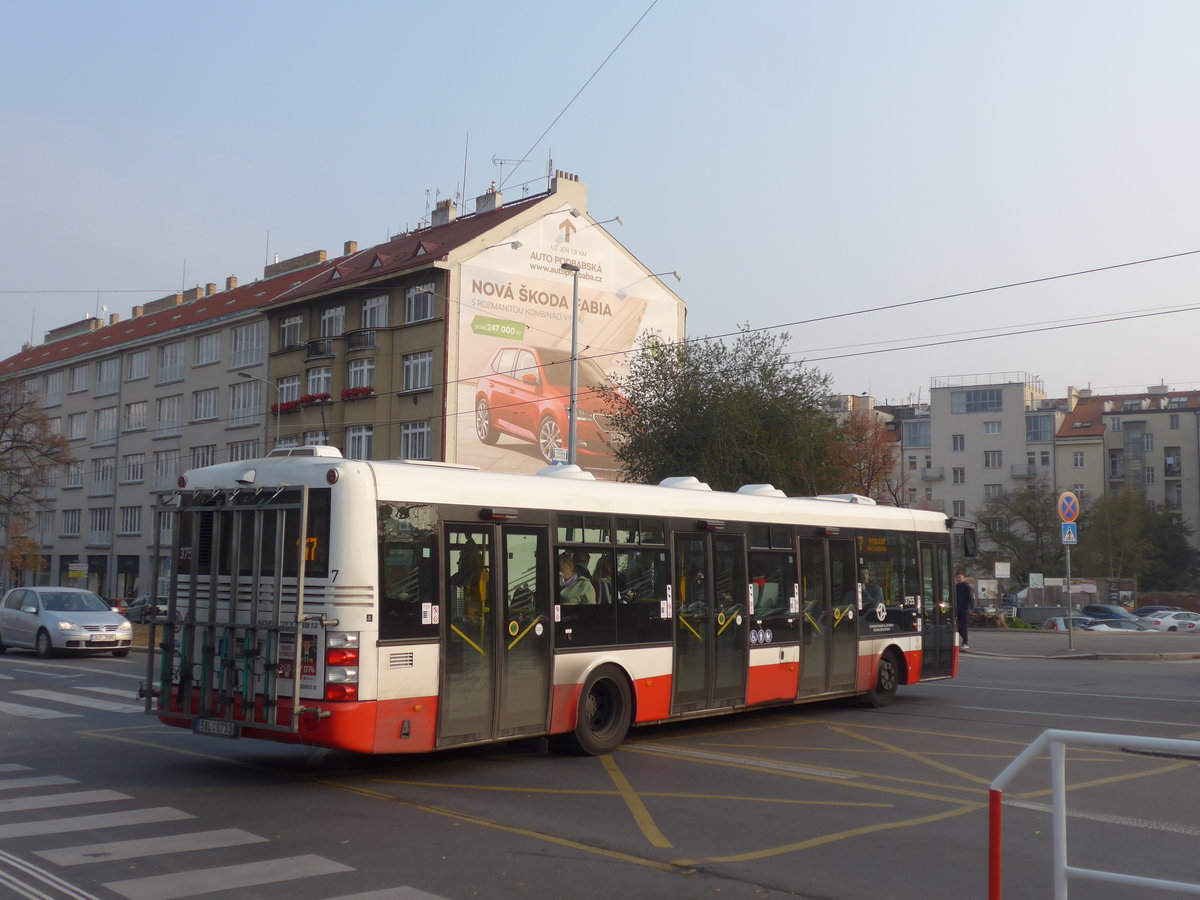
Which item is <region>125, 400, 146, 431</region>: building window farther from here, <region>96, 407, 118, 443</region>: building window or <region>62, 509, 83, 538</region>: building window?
<region>62, 509, 83, 538</region>: building window

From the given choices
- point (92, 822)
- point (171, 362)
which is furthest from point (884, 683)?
point (171, 362)

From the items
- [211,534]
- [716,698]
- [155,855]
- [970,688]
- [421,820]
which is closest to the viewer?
[155,855]

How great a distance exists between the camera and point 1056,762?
535 centimetres

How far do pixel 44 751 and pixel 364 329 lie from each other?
128ft

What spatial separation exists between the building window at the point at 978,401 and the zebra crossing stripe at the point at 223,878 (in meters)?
94.2

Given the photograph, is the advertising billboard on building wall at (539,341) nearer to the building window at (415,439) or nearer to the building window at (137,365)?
the building window at (415,439)

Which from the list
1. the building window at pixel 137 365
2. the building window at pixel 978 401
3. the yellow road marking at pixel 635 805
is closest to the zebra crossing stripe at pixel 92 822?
the yellow road marking at pixel 635 805

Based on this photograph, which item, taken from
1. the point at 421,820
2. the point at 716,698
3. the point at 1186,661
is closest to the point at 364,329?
the point at 1186,661

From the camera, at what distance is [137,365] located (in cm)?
6844

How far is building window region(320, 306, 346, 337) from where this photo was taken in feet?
171

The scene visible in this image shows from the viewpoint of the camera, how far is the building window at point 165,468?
63.3 meters

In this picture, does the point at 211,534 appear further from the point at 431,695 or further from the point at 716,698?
the point at 716,698

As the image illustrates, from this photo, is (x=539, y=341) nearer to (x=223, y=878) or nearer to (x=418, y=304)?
(x=418, y=304)

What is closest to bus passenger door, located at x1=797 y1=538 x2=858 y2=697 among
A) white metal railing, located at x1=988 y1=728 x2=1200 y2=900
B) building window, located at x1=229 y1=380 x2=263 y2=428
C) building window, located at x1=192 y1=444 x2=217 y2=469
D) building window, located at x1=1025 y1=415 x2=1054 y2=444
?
white metal railing, located at x1=988 y1=728 x2=1200 y2=900
